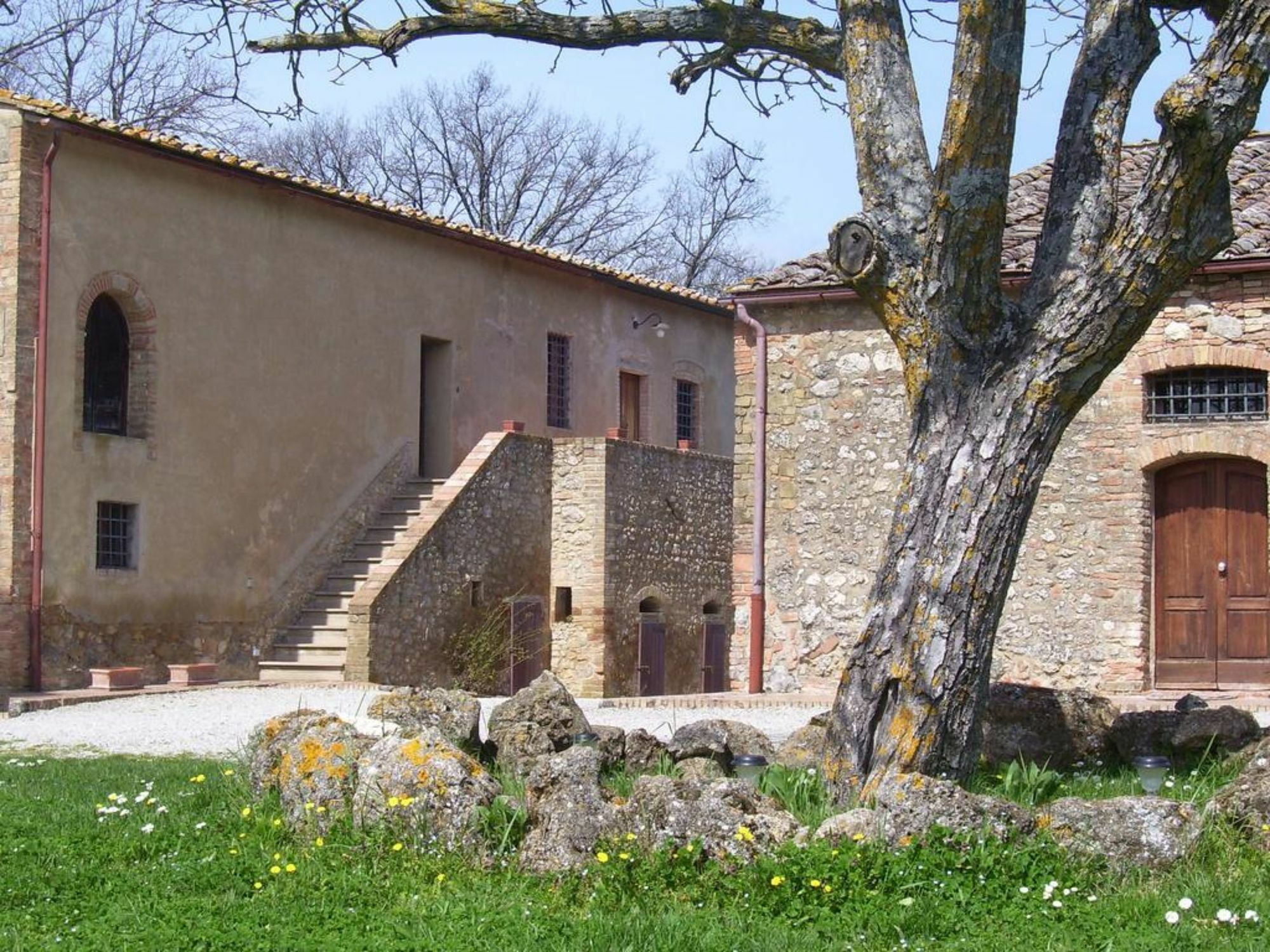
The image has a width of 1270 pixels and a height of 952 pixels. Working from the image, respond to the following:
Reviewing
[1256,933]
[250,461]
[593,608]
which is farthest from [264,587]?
[1256,933]

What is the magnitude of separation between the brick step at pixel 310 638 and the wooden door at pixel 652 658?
191 inches

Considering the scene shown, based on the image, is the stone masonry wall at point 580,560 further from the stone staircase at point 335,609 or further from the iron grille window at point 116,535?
the iron grille window at point 116,535

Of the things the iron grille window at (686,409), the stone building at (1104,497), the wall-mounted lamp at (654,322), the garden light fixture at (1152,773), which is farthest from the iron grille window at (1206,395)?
the iron grille window at (686,409)

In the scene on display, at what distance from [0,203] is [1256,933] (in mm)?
15060

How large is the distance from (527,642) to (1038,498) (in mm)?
8163

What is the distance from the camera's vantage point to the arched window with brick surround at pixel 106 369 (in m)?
18.3

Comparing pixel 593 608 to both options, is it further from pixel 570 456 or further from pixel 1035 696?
pixel 1035 696

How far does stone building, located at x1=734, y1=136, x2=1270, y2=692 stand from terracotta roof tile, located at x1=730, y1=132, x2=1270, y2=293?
1.1 inches

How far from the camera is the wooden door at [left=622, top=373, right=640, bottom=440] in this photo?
89.3ft

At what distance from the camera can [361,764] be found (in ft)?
22.4

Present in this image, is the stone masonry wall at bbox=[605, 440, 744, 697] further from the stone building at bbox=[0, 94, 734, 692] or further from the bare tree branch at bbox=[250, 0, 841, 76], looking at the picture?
the bare tree branch at bbox=[250, 0, 841, 76]

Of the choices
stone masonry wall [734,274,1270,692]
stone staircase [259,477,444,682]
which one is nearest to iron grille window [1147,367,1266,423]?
stone masonry wall [734,274,1270,692]

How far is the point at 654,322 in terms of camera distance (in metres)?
27.5

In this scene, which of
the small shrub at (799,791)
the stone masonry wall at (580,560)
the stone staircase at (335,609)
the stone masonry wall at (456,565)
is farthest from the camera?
the stone masonry wall at (580,560)
